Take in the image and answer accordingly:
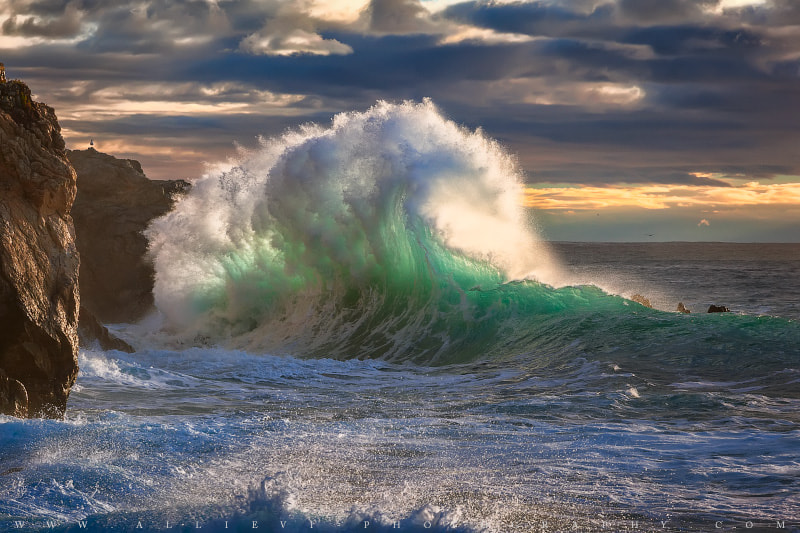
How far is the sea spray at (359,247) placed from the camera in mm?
18203

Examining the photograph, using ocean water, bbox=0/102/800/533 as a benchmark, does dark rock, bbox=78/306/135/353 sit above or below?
below

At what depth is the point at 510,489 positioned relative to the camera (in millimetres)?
6098

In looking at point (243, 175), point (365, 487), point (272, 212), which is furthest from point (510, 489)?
point (243, 175)

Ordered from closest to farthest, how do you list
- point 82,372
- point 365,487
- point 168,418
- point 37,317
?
point 365,487, point 37,317, point 168,418, point 82,372

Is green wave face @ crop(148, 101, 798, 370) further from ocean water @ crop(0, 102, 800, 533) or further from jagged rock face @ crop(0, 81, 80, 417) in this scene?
jagged rock face @ crop(0, 81, 80, 417)

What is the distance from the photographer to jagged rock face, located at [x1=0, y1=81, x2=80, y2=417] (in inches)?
293

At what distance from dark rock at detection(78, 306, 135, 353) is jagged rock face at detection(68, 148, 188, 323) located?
7428 mm

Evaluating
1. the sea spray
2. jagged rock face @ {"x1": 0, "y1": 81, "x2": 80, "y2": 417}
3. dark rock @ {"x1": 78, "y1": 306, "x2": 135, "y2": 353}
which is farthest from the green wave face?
jagged rock face @ {"x1": 0, "y1": 81, "x2": 80, "y2": 417}

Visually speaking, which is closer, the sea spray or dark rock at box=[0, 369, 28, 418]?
dark rock at box=[0, 369, 28, 418]

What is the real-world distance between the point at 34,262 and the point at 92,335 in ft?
25.8

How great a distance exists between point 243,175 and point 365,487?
57.9 feet

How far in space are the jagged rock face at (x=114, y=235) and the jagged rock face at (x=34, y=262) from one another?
15242mm

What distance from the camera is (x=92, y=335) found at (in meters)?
15.2

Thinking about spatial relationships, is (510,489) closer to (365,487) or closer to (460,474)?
(460,474)
